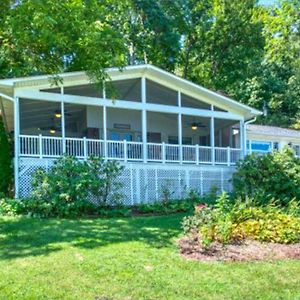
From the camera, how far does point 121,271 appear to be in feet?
24.7

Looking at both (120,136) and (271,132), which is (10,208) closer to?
(120,136)

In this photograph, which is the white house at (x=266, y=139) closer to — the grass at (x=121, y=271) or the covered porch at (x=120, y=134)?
the covered porch at (x=120, y=134)

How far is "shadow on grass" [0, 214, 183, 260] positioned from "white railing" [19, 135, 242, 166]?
12.9 feet

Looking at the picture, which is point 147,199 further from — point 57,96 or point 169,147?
point 57,96

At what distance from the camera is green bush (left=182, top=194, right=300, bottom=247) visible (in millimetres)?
9461

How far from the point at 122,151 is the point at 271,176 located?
5.32 meters

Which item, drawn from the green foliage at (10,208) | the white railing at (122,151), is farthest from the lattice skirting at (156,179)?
the green foliage at (10,208)

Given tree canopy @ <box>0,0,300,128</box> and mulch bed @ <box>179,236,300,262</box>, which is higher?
tree canopy @ <box>0,0,300,128</box>

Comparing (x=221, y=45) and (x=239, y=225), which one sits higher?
(x=221, y=45)

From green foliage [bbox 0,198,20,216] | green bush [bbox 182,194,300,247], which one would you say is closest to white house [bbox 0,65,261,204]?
green foliage [bbox 0,198,20,216]

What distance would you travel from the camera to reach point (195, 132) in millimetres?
22797

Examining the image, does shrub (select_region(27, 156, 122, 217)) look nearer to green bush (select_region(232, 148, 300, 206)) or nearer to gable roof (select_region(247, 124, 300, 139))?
green bush (select_region(232, 148, 300, 206))

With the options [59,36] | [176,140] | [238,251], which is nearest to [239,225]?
[238,251]

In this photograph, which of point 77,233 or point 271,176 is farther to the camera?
point 271,176
